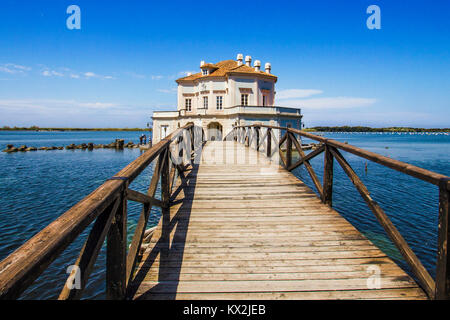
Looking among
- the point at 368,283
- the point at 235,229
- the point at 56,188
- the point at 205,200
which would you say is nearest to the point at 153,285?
the point at 235,229

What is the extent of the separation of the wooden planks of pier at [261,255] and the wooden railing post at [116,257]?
21 centimetres

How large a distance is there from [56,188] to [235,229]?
1663 cm

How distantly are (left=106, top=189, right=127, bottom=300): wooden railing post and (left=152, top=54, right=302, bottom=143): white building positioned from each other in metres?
29.2

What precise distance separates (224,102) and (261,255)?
114 ft

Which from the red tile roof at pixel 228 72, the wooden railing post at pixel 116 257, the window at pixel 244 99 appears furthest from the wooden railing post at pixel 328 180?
the window at pixel 244 99

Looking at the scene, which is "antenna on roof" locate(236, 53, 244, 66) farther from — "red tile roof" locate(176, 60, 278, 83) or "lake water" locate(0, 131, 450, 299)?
"lake water" locate(0, 131, 450, 299)

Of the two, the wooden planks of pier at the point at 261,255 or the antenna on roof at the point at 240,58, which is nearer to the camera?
the wooden planks of pier at the point at 261,255

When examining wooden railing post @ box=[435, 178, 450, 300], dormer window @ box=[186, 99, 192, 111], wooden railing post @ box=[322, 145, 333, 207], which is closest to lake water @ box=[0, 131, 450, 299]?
wooden railing post @ box=[322, 145, 333, 207]

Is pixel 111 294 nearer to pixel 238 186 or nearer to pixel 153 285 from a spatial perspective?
pixel 153 285

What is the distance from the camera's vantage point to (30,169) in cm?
2383

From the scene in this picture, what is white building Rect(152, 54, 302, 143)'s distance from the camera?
104ft

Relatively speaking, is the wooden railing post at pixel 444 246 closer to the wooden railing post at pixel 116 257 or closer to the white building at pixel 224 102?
the wooden railing post at pixel 116 257

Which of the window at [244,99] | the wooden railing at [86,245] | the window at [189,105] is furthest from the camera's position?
the window at [189,105]

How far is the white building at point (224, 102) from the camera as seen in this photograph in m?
31.8
